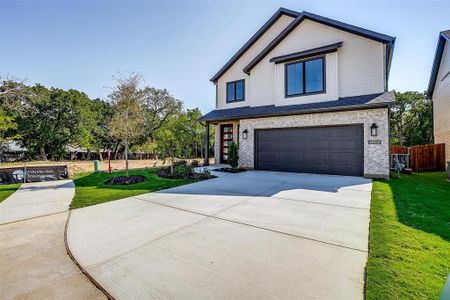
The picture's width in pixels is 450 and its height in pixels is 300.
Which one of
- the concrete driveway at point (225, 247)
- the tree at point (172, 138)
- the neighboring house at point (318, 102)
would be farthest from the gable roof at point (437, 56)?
the tree at point (172, 138)

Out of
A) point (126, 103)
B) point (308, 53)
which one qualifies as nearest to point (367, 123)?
point (308, 53)

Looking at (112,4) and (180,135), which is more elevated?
(112,4)

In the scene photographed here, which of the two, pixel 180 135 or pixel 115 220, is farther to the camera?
pixel 180 135

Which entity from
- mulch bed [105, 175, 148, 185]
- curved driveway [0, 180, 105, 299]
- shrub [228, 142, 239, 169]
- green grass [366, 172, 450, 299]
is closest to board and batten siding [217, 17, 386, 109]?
shrub [228, 142, 239, 169]

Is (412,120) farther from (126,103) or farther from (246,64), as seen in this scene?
(126,103)

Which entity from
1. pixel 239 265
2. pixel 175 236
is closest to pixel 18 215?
pixel 175 236

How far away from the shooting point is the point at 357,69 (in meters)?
9.68

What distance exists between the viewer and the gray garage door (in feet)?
30.0

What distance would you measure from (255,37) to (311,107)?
692 cm

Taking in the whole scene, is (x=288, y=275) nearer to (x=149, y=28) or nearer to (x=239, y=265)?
(x=239, y=265)

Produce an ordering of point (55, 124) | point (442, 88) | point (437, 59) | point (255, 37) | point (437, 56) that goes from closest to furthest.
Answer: point (255, 37) < point (442, 88) < point (437, 56) < point (437, 59) < point (55, 124)

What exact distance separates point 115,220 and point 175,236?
157 cm

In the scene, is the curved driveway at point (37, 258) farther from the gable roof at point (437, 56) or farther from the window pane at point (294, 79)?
the gable roof at point (437, 56)

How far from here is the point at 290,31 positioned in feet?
37.2
